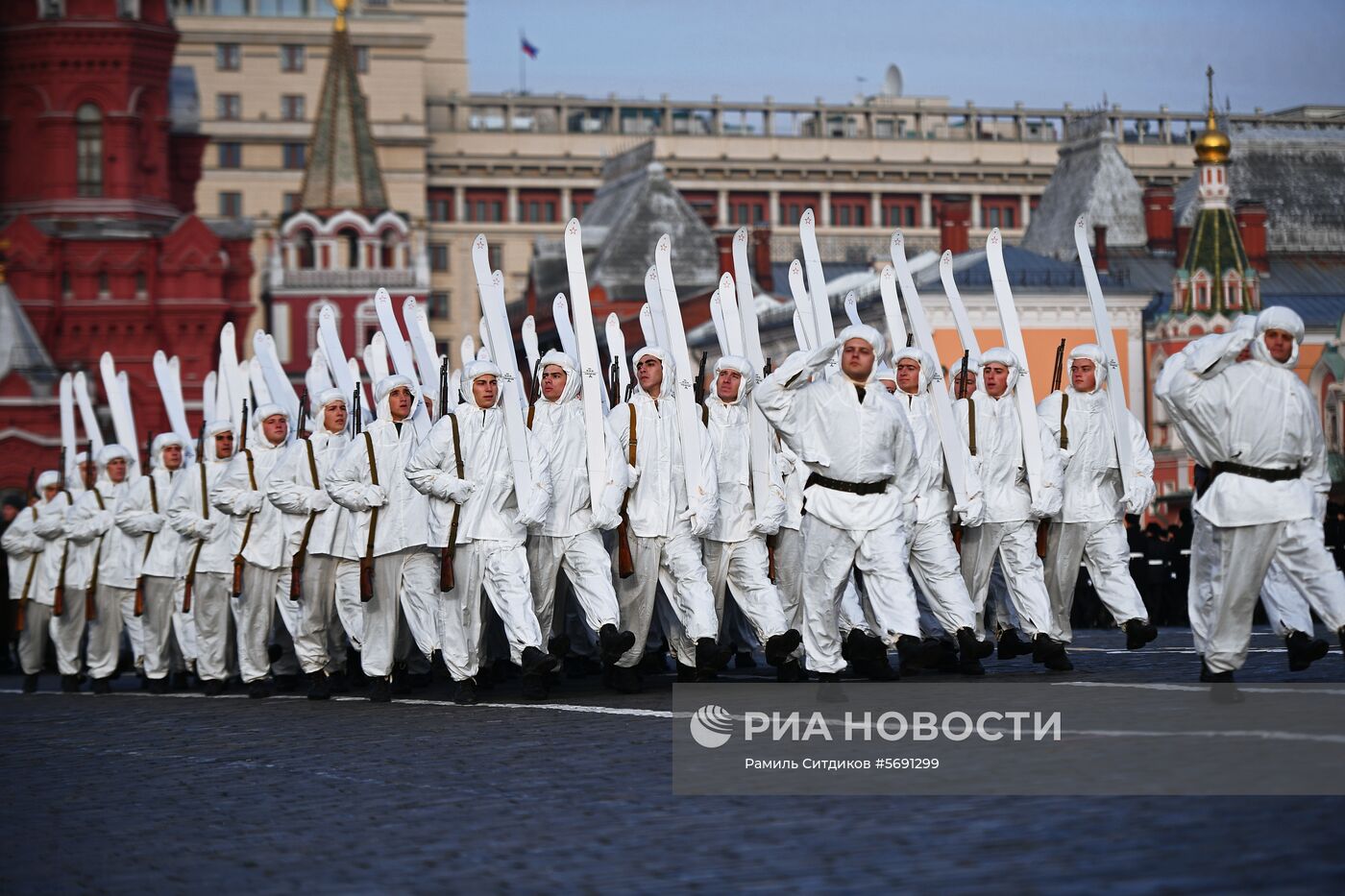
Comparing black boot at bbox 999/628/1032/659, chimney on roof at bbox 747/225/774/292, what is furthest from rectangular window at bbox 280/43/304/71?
black boot at bbox 999/628/1032/659

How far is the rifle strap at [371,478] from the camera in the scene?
53.7 feet

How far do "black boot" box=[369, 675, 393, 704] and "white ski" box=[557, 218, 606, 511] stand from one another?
1776 mm

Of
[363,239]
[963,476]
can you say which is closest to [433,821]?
[963,476]

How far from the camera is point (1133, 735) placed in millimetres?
10289

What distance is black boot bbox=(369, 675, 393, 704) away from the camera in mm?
16031

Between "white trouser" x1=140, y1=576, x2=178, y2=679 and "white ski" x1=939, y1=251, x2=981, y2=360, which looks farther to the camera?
"white trouser" x1=140, y1=576, x2=178, y2=679

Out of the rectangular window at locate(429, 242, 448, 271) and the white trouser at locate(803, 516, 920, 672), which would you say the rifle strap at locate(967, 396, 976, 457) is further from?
the rectangular window at locate(429, 242, 448, 271)

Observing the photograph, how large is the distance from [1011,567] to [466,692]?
3.55 metres

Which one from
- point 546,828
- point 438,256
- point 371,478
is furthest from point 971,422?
point 438,256

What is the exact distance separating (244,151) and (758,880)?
115m

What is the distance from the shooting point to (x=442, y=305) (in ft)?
385

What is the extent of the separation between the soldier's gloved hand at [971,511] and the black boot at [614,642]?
8.12ft

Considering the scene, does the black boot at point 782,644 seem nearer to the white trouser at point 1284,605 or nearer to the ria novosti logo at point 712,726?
the ria novosti logo at point 712,726

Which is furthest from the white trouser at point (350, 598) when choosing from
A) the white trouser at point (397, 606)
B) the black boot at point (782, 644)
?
the black boot at point (782, 644)
